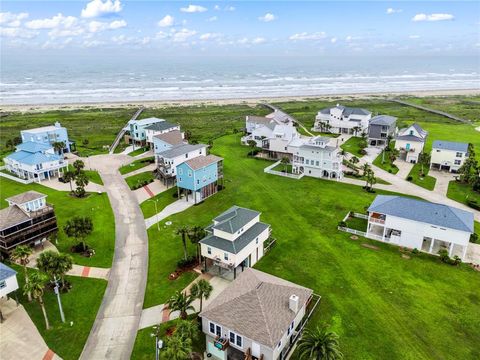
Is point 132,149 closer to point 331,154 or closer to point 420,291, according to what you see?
point 331,154

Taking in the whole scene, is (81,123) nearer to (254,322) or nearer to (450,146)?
(450,146)

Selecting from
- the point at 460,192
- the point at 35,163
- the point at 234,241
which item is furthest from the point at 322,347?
the point at 35,163

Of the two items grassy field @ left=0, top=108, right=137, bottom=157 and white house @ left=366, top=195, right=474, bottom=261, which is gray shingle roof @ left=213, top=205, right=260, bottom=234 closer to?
white house @ left=366, top=195, right=474, bottom=261

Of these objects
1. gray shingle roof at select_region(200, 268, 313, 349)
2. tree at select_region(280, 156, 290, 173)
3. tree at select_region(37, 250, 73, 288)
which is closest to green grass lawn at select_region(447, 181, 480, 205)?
tree at select_region(280, 156, 290, 173)

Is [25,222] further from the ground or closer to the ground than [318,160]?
closer to the ground

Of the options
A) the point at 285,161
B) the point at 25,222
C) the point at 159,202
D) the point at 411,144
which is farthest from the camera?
the point at 411,144
